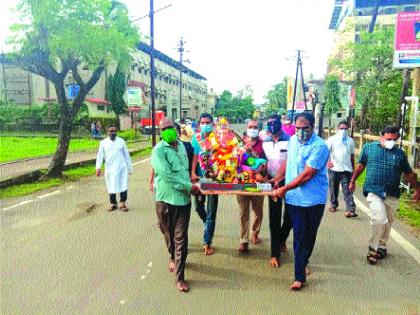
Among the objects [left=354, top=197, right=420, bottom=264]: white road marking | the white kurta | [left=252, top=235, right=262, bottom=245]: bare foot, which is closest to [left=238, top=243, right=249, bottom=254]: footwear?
[left=252, top=235, right=262, bottom=245]: bare foot

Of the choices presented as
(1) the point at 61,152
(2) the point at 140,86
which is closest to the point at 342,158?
(1) the point at 61,152

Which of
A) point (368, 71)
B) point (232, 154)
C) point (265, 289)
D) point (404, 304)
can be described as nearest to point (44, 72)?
point (232, 154)

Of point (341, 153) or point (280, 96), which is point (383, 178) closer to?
point (341, 153)

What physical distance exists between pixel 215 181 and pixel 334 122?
4508 centimetres

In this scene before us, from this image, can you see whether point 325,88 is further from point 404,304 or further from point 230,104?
point 230,104

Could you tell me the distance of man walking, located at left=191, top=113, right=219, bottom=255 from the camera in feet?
16.5

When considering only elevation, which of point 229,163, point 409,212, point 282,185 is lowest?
point 409,212

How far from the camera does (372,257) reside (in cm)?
477

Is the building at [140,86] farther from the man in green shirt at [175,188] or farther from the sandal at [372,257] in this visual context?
the sandal at [372,257]

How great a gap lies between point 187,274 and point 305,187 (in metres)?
1.65

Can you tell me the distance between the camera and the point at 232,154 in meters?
4.69

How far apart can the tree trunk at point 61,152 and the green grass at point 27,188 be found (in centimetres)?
33

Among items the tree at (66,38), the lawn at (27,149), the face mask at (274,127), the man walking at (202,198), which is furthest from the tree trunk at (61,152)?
the face mask at (274,127)

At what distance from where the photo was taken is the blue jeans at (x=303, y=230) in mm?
4004
